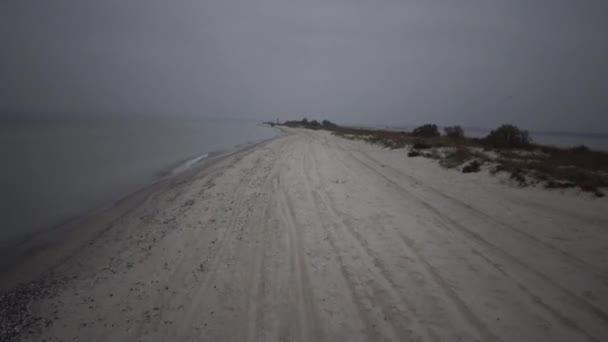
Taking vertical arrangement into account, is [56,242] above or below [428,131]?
below

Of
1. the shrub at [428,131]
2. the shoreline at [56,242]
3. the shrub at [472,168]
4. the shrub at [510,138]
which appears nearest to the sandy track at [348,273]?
the shoreline at [56,242]

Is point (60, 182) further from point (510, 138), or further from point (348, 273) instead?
point (510, 138)

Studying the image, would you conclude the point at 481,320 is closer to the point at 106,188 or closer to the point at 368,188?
the point at 368,188

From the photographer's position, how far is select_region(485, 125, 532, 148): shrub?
1811 centimetres

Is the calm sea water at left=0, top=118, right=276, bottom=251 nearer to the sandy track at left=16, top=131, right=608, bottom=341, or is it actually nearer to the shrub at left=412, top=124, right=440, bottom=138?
the sandy track at left=16, top=131, right=608, bottom=341

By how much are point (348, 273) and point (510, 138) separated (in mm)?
22556

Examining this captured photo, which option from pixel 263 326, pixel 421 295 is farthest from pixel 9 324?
pixel 421 295

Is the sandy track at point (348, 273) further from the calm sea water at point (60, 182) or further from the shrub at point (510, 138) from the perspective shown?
the shrub at point (510, 138)

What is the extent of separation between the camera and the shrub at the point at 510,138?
18109 millimetres

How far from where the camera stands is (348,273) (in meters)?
3.92

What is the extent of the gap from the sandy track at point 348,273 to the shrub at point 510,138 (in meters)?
14.1

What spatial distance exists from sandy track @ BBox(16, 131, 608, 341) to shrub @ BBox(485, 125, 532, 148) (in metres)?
14.1

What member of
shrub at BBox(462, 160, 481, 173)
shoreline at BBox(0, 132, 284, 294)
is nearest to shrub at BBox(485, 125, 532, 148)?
shrub at BBox(462, 160, 481, 173)

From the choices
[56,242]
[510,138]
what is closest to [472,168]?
[510,138]
